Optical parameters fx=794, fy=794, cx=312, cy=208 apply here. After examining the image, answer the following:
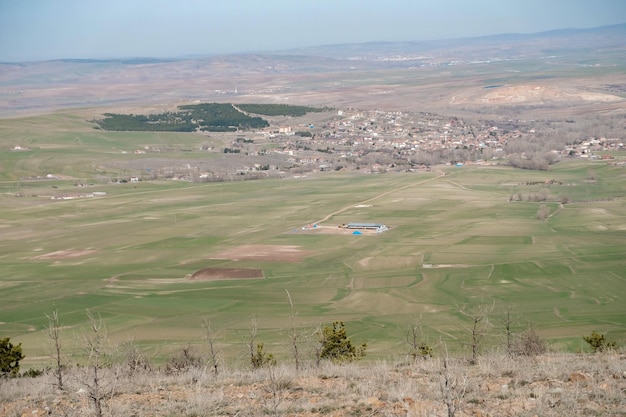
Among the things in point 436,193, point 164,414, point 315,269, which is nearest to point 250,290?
point 315,269

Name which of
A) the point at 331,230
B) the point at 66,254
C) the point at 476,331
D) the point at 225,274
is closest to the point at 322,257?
the point at 225,274

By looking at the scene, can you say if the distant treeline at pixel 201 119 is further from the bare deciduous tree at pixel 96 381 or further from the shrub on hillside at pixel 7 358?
the bare deciduous tree at pixel 96 381

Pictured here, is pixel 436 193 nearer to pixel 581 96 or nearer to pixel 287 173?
pixel 287 173

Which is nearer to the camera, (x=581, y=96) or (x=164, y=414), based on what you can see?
(x=164, y=414)

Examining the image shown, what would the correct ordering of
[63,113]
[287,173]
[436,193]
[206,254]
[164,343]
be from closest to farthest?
[164,343] → [206,254] → [436,193] → [287,173] → [63,113]

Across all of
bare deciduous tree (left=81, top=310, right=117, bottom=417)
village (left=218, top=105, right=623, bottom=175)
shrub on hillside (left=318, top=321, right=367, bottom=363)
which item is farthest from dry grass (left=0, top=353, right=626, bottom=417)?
village (left=218, top=105, right=623, bottom=175)

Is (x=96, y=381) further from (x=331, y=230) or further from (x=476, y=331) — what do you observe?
(x=331, y=230)

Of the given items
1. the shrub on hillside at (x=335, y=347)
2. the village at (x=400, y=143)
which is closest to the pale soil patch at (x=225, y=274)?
the shrub on hillside at (x=335, y=347)

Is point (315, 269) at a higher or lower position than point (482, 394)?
lower
